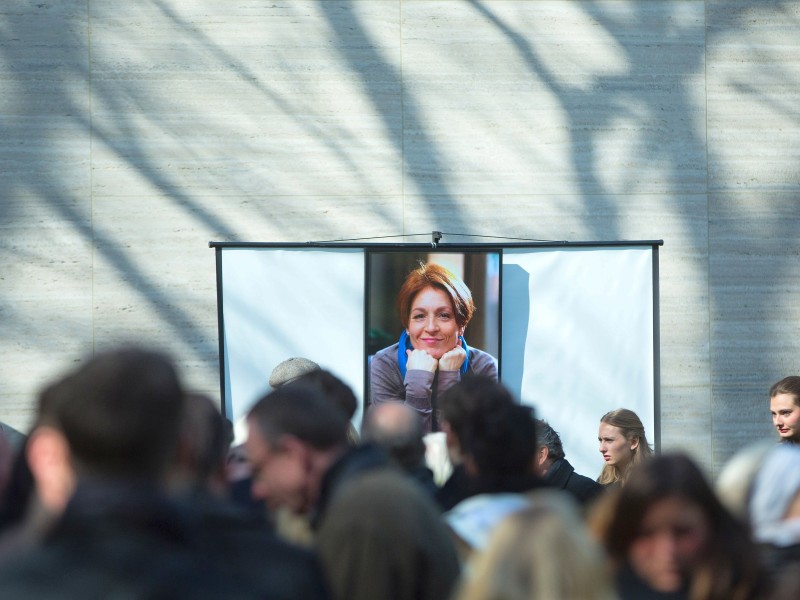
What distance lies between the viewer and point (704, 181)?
8.30m

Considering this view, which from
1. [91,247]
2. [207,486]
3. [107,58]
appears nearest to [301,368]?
[207,486]

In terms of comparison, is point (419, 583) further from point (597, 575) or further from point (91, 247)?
point (91, 247)

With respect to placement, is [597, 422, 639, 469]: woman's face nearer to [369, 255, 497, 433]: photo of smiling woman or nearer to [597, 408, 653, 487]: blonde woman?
[597, 408, 653, 487]: blonde woman

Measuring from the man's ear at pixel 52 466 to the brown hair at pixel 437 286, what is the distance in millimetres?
4857

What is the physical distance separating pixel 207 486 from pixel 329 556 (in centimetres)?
37

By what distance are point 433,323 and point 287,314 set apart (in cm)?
91

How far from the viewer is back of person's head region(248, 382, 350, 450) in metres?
2.71

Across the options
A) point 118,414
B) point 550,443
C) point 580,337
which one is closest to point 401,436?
point 118,414

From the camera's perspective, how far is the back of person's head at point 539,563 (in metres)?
1.90

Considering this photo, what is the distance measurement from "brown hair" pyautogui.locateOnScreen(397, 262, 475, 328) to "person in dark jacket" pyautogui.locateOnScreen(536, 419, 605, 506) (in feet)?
4.76

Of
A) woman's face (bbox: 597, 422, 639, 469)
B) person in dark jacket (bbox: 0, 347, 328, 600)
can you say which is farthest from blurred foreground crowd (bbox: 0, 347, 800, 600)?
woman's face (bbox: 597, 422, 639, 469)

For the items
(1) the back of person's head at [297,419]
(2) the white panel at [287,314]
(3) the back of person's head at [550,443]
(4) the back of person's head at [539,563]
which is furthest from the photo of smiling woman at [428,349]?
(4) the back of person's head at [539,563]

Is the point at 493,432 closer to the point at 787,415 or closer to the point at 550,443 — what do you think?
the point at 550,443

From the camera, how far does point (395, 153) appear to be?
817 centimetres
